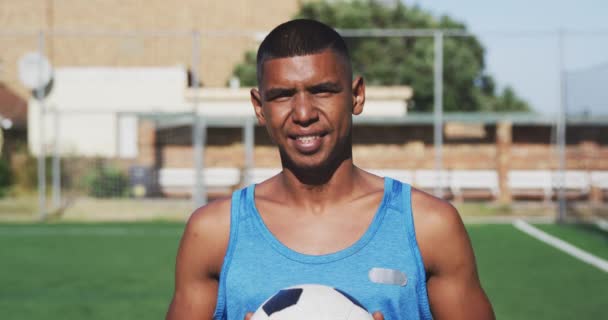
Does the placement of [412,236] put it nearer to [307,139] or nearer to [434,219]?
[434,219]

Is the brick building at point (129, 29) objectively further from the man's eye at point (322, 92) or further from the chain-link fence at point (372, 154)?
the man's eye at point (322, 92)

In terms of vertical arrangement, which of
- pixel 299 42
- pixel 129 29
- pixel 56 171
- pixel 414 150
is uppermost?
pixel 129 29

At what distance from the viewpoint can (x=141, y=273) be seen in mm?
8844

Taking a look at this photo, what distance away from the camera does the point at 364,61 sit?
27.8m

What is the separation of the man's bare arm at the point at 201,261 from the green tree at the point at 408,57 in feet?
71.4

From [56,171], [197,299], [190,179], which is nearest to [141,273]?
[190,179]

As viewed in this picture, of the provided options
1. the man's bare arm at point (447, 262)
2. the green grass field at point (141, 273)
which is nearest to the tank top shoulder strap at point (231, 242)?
the man's bare arm at point (447, 262)

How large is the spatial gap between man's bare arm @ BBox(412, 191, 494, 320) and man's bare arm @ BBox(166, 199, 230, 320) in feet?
1.77

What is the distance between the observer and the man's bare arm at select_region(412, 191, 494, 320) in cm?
204

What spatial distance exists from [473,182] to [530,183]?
1150mm

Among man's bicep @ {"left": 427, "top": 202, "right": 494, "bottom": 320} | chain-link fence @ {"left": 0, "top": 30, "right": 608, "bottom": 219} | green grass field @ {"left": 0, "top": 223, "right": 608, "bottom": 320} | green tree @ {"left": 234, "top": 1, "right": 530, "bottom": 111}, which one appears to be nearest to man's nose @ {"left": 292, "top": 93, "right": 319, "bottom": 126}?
man's bicep @ {"left": 427, "top": 202, "right": 494, "bottom": 320}

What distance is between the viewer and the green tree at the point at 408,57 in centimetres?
2775

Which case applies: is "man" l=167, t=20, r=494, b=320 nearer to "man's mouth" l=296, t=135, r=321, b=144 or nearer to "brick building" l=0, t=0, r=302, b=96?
"man's mouth" l=296, t=135, r=321, b=144

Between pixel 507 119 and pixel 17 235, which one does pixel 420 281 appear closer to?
pixel 17 235
